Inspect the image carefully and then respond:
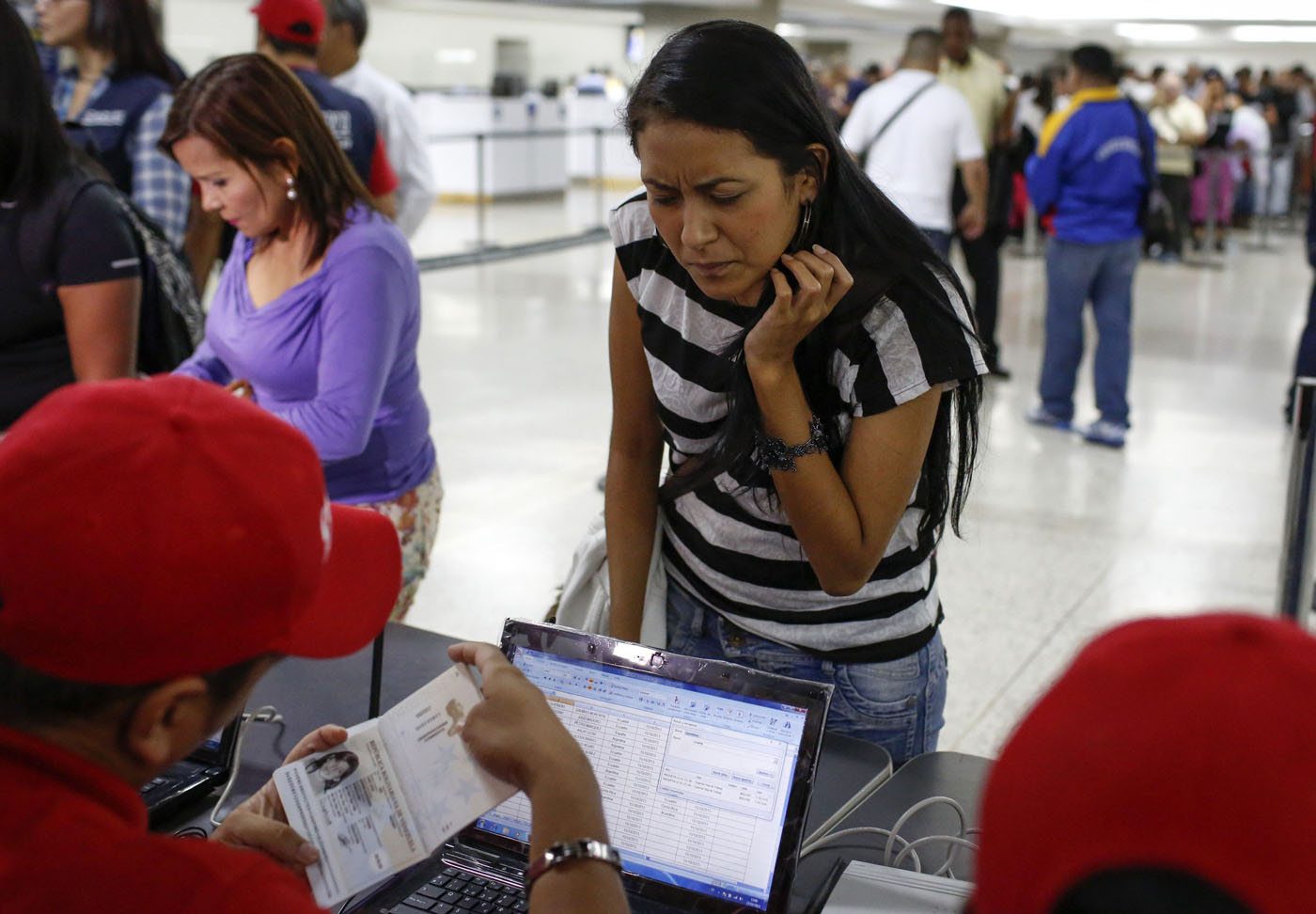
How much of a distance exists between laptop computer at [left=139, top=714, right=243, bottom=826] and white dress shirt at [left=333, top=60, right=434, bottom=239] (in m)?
3.00

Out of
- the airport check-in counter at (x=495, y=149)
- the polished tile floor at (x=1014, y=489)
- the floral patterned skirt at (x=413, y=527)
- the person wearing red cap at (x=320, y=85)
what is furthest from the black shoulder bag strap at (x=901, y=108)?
the airport check-in counter at (x=495, y=149)

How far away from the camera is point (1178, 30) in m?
12.6

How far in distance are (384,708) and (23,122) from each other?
1183mm

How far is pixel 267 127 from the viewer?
1.79m

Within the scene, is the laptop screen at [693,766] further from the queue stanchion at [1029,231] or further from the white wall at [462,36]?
the white wall at [462,36]

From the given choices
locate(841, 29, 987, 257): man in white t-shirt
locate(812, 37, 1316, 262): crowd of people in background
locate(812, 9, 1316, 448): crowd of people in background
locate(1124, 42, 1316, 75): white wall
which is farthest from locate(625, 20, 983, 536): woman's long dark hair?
locate(1124, 42, 1316, 75): white wall

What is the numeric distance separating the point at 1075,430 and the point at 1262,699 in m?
4.80

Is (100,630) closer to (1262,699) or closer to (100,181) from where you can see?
(1262,699)

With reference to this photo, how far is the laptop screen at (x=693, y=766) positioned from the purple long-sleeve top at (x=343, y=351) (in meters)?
0.80

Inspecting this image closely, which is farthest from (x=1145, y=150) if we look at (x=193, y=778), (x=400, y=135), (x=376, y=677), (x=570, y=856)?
(x=570, y=856)

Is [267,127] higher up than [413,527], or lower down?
higher up

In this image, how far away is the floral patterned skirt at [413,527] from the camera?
201 centimetres

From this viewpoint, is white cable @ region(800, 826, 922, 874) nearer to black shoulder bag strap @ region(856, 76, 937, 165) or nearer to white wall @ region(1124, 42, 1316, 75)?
black shoulder bag strap @ region(856, 76, 937, 165)

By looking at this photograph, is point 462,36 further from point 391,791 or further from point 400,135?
point 391,791
